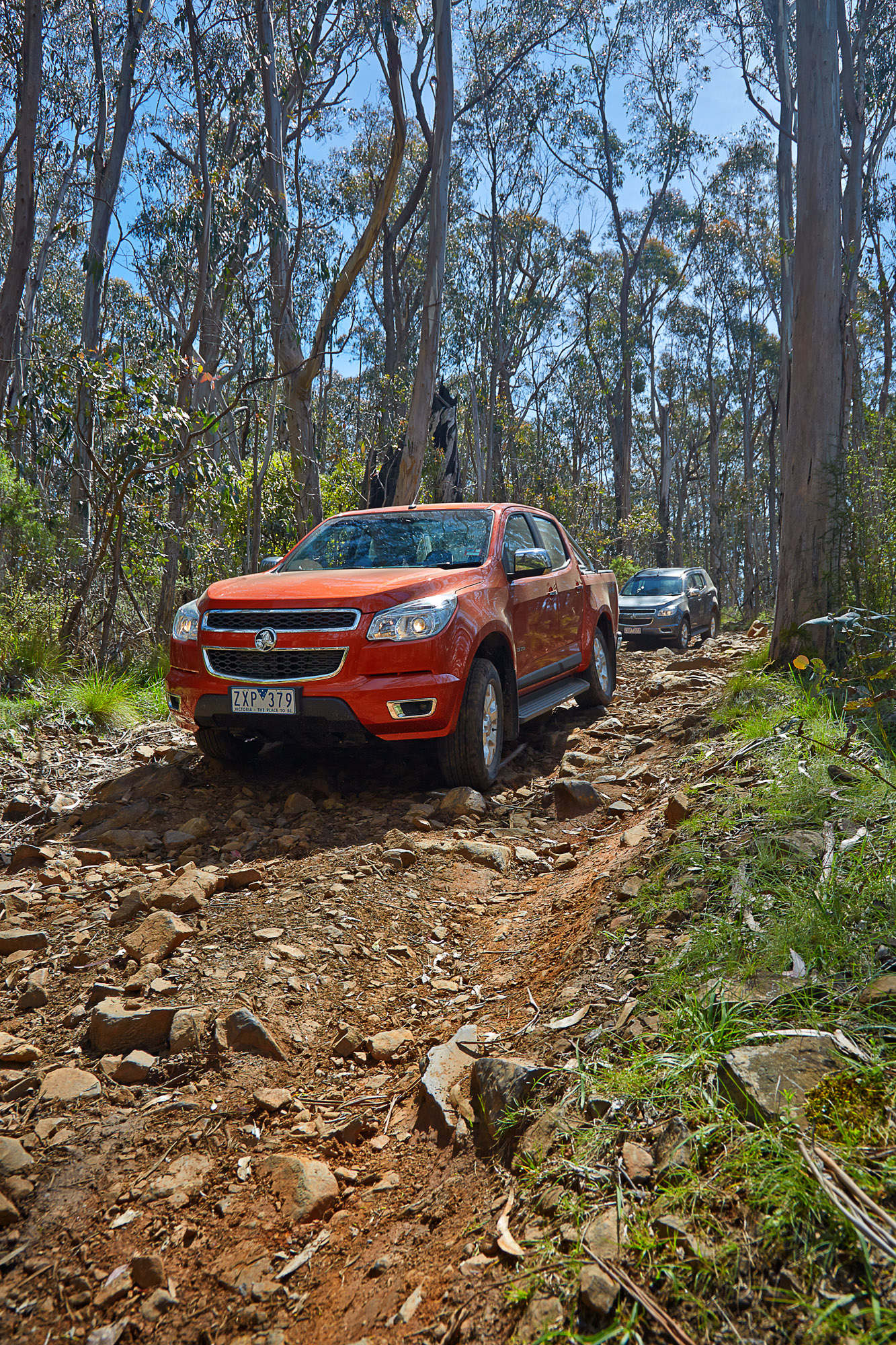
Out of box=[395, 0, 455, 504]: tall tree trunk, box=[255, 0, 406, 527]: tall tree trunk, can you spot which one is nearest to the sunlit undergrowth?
box=[255, 0, 406, 527]: tall tree trunk

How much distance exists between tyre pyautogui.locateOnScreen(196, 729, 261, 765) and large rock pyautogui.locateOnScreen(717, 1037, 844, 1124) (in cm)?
369

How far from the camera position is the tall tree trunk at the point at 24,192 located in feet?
25.5

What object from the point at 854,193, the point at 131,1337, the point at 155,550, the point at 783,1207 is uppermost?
the point at 854,193

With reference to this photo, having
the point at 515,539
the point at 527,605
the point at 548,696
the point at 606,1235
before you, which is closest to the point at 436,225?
the point at 515,539

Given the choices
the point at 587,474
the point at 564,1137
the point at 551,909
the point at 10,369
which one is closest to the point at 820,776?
the point at 551,909

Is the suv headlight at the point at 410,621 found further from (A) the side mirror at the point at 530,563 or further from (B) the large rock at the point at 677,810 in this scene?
(B) the large rock at the point at 677,810

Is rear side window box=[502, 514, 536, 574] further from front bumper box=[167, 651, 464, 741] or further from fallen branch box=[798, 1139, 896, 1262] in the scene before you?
→ fallen branch box=[798, 1139, 896, 1262]

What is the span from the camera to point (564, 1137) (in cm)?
192

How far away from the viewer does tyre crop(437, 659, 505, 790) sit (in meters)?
4.78

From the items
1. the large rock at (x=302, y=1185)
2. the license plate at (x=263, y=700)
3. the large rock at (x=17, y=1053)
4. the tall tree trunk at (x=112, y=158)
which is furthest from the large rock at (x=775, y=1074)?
the tall tree trunk at (x=112, y=158)

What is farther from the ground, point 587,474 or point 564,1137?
point 587,474

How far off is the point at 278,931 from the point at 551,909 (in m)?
1.00

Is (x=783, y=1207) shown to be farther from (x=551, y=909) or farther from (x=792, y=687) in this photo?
(x=792, y=687)

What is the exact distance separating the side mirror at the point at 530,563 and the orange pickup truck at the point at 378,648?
0.02 meters
